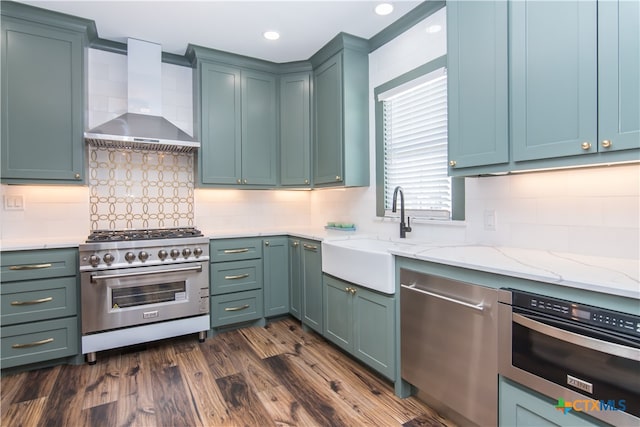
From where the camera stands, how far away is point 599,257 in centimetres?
162

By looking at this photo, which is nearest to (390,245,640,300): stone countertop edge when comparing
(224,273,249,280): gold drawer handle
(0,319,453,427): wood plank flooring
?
(0,319,453,427): wood plank flooring

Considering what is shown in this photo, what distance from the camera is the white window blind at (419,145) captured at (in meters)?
2.43

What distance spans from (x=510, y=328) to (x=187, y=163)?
315 cm

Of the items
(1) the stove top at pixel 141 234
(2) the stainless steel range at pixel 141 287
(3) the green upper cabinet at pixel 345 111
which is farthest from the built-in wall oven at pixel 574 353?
(1) the stove top at pixel 141 234

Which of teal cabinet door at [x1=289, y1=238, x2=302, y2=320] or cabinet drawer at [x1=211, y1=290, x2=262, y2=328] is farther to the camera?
teal cabinet door at [x1=289, y1=238, x2=302, y2=320]

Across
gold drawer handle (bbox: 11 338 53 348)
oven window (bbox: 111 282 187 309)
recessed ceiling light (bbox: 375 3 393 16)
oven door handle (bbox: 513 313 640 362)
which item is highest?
recessed ceiling light (bbox: 375 3 393 16)

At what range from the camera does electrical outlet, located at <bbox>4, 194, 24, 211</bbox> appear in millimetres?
2727

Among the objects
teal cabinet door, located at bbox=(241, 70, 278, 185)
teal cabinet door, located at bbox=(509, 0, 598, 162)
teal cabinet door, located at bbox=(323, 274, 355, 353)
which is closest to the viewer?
teal cabinet door, located at bbox=(509, 0, 598, 162)

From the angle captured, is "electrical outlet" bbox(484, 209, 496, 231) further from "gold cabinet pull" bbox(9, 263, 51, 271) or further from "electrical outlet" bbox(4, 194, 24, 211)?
"electrical outlet" bbox(4, 194, 24, 211)

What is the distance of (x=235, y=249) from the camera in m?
3.11

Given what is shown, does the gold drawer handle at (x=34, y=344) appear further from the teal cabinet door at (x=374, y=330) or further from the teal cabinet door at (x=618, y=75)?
the teal cabinet door at (x=618, y=75)

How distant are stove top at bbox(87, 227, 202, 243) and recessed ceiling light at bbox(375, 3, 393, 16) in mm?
2372

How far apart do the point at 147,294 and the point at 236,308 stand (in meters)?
0.79

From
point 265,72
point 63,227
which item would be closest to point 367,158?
point 265,72
